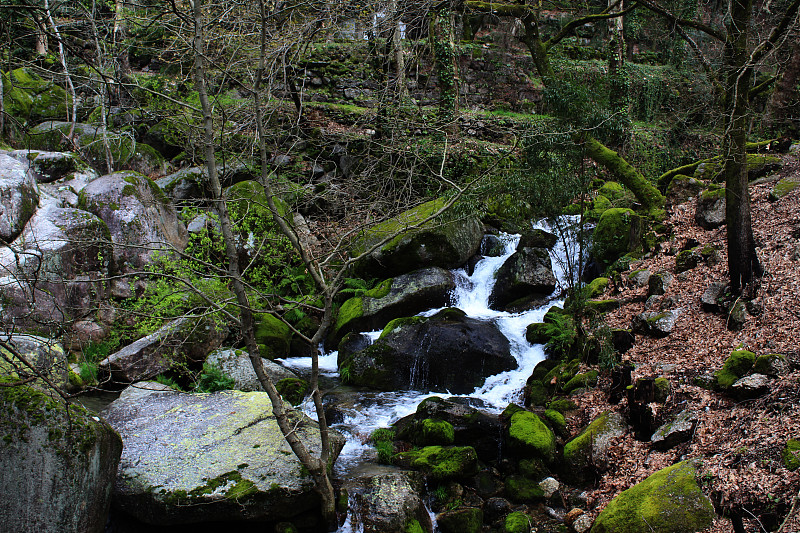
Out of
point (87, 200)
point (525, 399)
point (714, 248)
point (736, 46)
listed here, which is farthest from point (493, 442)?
point (87, 200)

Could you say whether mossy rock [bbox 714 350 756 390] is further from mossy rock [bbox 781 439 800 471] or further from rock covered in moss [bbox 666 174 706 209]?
rock covered in moss [bbox 666 174 706 209]

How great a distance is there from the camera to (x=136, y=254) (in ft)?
32.4

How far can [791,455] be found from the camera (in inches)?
159

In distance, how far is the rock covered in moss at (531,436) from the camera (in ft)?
20.8

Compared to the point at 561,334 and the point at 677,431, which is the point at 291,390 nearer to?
the point at 561,334

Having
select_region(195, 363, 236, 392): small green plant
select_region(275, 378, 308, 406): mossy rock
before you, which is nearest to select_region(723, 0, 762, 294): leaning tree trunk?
select_region(275, 378, 308, 406): mossy rock

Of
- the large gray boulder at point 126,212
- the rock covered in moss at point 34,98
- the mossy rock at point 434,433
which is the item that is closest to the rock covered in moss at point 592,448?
the mossy rock at point 434,433

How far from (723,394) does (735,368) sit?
0.36 m

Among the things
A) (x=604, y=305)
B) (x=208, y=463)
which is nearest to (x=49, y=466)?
(x=208, y=463)

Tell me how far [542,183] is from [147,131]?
12.0 m

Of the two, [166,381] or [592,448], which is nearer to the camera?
[592,448]

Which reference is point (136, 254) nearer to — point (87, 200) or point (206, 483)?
point (87, 200)

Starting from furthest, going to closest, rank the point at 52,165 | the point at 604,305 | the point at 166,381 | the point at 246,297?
the point at 52,165 → the point at 604,305 → the point at 166,381 → the point at 246,297

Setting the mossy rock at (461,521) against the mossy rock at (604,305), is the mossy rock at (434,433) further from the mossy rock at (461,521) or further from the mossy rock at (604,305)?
the mossy rock at (604,305)
